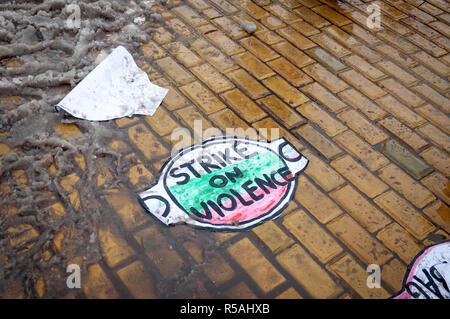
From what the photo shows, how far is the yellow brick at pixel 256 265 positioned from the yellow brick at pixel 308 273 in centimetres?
7

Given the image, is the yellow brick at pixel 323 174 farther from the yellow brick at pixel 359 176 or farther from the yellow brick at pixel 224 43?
the yellow brick at pixel 224 43

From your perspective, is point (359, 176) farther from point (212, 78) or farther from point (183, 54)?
point (183, 54)

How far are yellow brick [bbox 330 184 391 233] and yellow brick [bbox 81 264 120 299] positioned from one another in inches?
47.1

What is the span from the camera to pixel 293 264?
67.2 inches

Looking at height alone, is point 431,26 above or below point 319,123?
above

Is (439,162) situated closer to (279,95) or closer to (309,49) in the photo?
(279,95)

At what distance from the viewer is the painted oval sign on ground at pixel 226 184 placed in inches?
71.9

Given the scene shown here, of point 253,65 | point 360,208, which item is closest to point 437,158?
point 360,208

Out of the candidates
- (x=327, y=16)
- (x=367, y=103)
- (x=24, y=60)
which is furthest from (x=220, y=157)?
(x=327, y=16)

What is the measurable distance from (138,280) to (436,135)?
2.00 meters

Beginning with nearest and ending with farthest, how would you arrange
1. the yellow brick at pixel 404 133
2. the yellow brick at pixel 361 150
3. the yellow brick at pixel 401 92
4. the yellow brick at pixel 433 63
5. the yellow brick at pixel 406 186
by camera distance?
the yellow brick at pixel 406 186
the yellow brick at pixel 361 150
the yellow brick at pixel 404 133
the yellow brick at pixel 401 92
the yellow brick at pixel 433 63

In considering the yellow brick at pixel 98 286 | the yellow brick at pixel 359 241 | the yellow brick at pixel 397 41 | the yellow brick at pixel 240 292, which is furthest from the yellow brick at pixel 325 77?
the yellow brick at pixel 98 286

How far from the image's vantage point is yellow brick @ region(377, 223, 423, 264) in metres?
1.79

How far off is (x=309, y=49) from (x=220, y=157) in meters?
1.30
